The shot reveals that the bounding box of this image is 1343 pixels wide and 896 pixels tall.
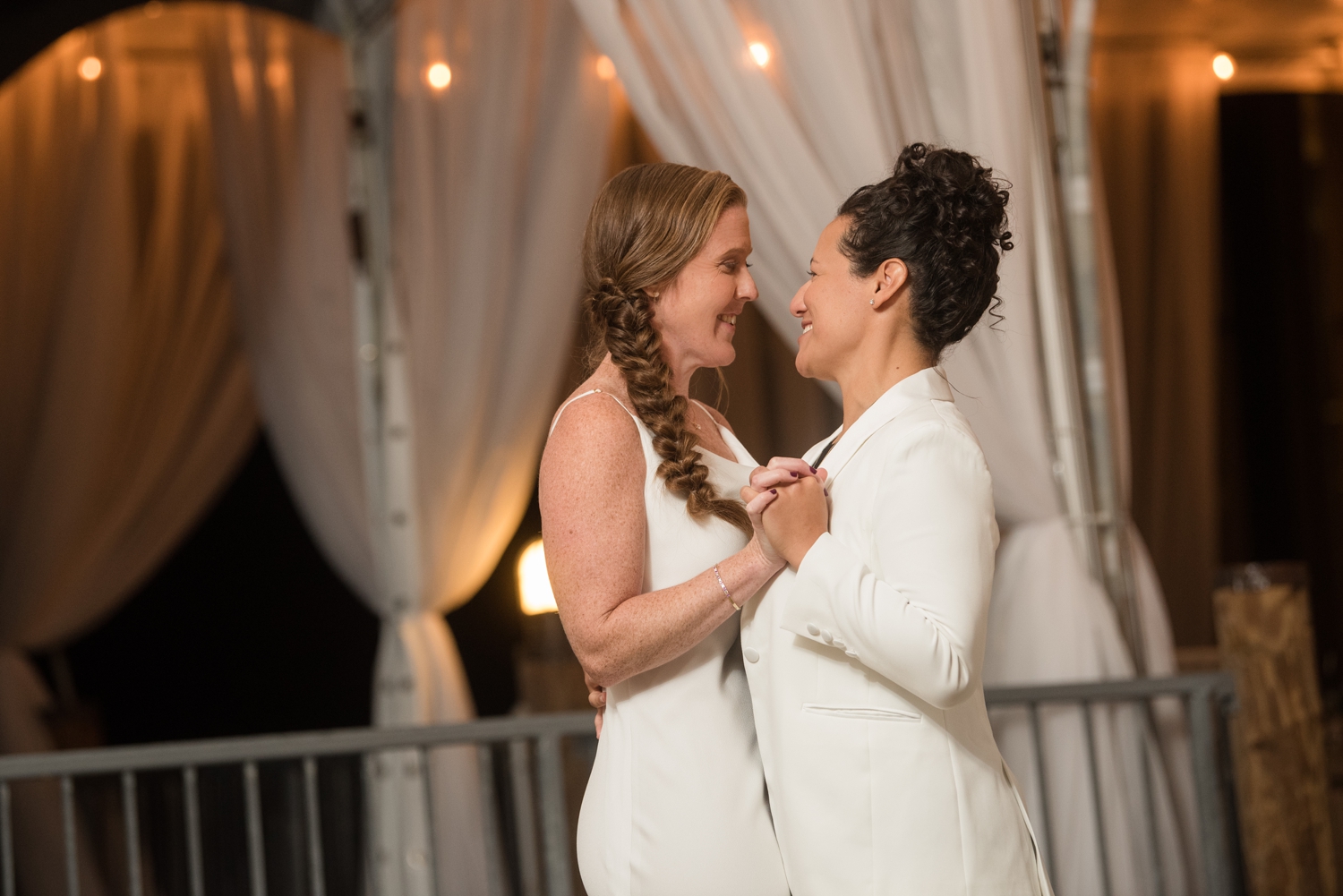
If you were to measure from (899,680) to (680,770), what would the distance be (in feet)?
1.30

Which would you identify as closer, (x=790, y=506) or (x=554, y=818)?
(x=790, y=506)

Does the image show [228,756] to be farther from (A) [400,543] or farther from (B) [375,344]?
(B) [375,344]

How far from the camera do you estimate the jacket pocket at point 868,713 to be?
Result: 4.83ft

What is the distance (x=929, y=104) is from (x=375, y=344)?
101 inches

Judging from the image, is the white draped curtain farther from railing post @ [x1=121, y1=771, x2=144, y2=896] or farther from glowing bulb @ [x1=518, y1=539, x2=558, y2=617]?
railing post @ [x1=121, y1=771, x2=144, y2=896]

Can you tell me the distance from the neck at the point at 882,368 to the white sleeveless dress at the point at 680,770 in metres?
0.27

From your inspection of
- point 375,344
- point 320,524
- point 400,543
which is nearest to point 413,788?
point 400,543

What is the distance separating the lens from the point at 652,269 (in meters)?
1.74

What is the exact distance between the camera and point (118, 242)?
5285 mm

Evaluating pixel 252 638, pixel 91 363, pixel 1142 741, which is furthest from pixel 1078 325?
pixel 252 638

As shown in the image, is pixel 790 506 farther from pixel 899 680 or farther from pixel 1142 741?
pixel 1142 741

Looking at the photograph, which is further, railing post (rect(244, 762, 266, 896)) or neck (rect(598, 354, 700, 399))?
railing post (rect(244, 762, 266, 896))

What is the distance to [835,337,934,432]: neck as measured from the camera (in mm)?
1581

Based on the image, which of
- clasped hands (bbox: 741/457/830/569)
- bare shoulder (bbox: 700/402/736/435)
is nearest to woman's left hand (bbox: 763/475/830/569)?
clasped hands (bbox: 741/457/830/569)
